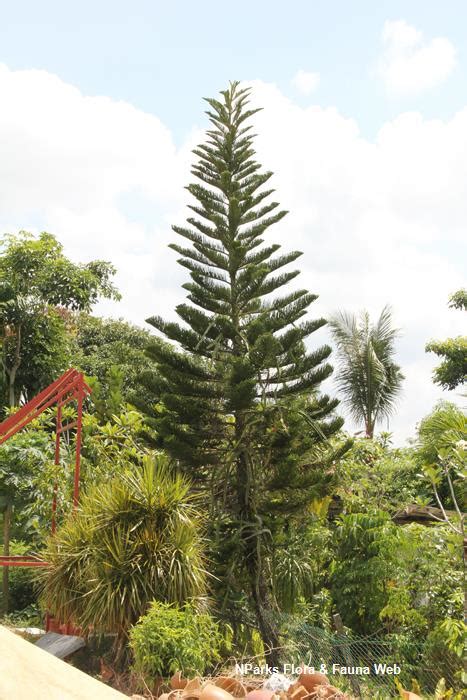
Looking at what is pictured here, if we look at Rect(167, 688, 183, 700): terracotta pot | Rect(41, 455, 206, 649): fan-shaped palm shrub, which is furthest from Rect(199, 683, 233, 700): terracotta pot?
Rect(41, 455, 206, 649): fan-shaped palm shrub

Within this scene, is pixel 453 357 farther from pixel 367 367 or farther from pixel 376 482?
pixel 376 482

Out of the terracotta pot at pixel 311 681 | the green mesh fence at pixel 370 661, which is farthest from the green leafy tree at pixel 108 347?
the terracotta pot at pixel 311 681

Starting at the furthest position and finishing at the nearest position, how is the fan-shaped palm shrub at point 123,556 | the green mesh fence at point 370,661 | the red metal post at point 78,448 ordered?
the red metal post at point 78,448 → the fan-shaped palm shrub at point 123,556 → the green mesh fence at point 370,661

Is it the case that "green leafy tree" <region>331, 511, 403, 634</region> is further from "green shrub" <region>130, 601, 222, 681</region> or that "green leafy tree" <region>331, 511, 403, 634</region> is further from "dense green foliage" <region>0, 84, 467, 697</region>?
"green shrub" <region>130, 601, 222, 681</region>

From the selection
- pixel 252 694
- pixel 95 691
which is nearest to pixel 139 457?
pixel 252 694

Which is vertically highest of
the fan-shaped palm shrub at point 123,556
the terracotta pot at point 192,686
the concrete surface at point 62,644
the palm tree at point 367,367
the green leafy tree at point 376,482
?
the palm tree at point 367,367

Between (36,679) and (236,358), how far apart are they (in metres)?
6.98

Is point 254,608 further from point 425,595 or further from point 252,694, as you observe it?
point 252,694

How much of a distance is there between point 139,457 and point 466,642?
12.8ft

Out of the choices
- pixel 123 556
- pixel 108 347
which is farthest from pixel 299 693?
pixel 108 347

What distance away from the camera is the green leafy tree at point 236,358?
25.4 feet

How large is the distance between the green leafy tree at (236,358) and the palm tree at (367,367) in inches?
348

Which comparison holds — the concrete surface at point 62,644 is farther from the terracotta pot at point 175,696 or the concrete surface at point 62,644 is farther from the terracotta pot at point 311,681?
the terracotta pot at point 175,696

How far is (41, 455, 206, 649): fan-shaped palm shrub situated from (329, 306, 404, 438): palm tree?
1075 centimetres
